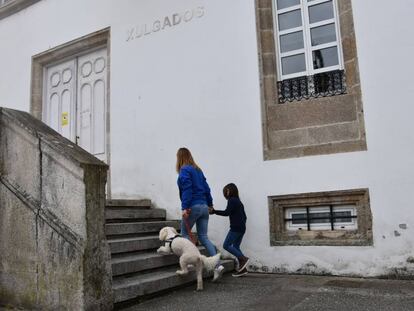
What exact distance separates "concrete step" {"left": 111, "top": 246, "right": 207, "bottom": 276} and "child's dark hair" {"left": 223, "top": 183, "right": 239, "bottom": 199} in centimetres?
116

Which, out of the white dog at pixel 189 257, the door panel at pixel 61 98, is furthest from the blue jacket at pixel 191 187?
the door panel at pixel 61 98

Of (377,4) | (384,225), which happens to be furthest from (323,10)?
(384,225)

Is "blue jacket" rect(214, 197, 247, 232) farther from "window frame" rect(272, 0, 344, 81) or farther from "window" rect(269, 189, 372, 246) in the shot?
"window frame" rect(272, 0, 344, 81)

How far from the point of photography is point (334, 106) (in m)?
6.48

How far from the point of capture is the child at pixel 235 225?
6.28m

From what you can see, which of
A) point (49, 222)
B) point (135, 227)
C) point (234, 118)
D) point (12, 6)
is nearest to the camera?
point (49, 222)

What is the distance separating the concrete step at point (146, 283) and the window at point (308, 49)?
3083 mm

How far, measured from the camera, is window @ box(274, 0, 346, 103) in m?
6.68

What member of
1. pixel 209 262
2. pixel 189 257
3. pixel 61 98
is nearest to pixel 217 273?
pixel 209 262

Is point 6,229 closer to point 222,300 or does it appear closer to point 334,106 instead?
point 222,300

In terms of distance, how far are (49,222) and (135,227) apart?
A: 1.89 m

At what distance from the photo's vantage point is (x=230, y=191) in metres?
6.41

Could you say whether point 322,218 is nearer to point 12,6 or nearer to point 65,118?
point 65,118

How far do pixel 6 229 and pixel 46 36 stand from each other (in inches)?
245
